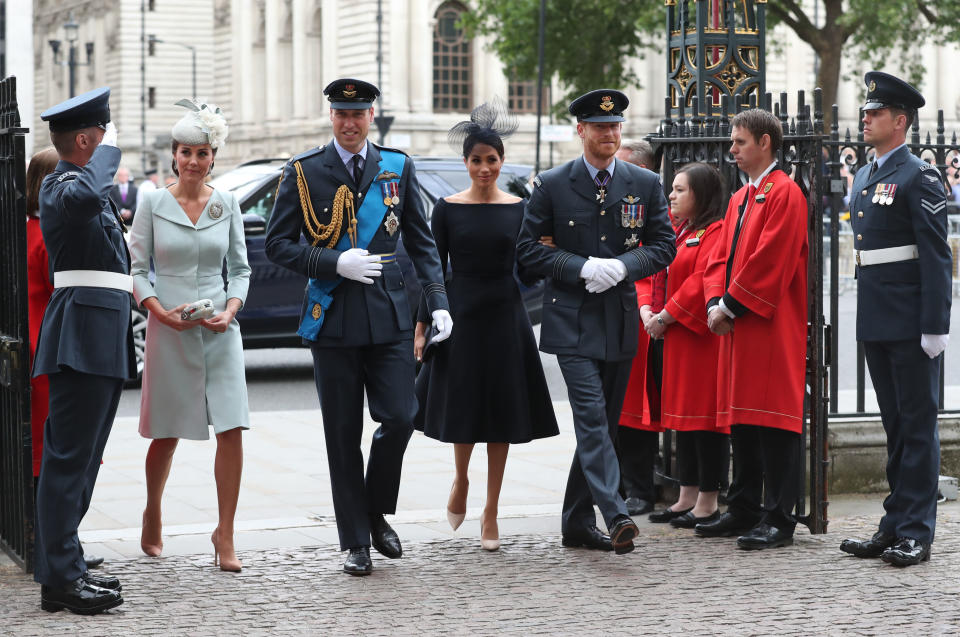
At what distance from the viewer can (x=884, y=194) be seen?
6.41 metres

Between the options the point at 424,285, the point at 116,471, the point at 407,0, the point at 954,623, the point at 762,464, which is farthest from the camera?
the point at 407,0

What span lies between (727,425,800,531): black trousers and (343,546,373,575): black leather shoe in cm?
170

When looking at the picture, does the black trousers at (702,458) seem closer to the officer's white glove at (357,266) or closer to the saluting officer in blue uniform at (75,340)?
the officer's white glove at (357,266)

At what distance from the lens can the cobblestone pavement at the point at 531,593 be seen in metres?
5.35

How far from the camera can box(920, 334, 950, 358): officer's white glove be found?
630 cm

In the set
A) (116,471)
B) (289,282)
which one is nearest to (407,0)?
(289,282)

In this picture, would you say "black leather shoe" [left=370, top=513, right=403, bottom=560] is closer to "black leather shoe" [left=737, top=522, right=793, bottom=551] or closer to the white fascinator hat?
"black leather shoe" [left=737, top=522, right=793, bottom=551]

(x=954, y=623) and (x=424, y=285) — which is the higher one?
(x=424, y=285)

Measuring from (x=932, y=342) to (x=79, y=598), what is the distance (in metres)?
3.40

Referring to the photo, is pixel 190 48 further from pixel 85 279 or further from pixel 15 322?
pixel 85 279

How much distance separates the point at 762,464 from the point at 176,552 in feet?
8.34

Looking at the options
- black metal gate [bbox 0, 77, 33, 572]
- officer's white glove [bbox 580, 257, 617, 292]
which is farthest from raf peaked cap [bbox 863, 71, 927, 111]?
black metal gate [bbox 0, 77, 33, 572]

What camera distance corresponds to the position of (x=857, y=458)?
25.3 feet

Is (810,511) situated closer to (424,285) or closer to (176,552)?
(424,285)
